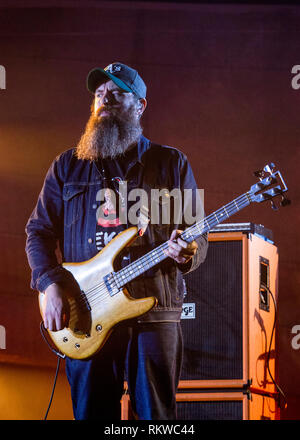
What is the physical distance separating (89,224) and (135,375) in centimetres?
59

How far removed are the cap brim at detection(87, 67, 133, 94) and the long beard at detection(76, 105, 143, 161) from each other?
107mm

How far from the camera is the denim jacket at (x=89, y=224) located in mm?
2201

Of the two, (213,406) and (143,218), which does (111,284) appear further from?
(213,406)

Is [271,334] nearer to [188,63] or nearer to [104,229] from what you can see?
[104,229]

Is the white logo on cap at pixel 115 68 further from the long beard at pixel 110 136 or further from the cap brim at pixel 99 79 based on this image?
the long beard at pixel 110 136

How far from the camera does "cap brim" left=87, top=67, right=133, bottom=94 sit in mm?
2416

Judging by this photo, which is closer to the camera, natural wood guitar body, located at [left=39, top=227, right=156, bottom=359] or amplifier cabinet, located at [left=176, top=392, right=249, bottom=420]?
natural wood guitar body, located at [left=39, top=227, right=156, bottom=359]

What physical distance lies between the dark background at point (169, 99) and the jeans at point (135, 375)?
1.63 meters

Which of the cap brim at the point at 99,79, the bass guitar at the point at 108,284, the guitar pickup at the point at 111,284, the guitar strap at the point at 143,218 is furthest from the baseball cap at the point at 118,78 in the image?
the guitar pickup at the point at 111,284

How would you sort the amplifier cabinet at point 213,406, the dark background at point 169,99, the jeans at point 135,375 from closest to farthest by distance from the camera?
1. the jeans at point 135,375
2. the amplifier cabinet at point 213,406
3. the dark background at point 169,99

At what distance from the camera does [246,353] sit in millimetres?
2705

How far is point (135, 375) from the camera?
206 centimetres

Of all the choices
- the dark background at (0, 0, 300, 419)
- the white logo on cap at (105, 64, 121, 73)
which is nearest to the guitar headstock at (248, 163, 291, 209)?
the white logo on cap at (105, 64, 121, 73)

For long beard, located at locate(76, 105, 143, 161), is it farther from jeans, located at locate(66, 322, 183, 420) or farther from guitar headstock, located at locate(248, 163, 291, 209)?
jeans, located at locate(66, 322, 183, 420)
